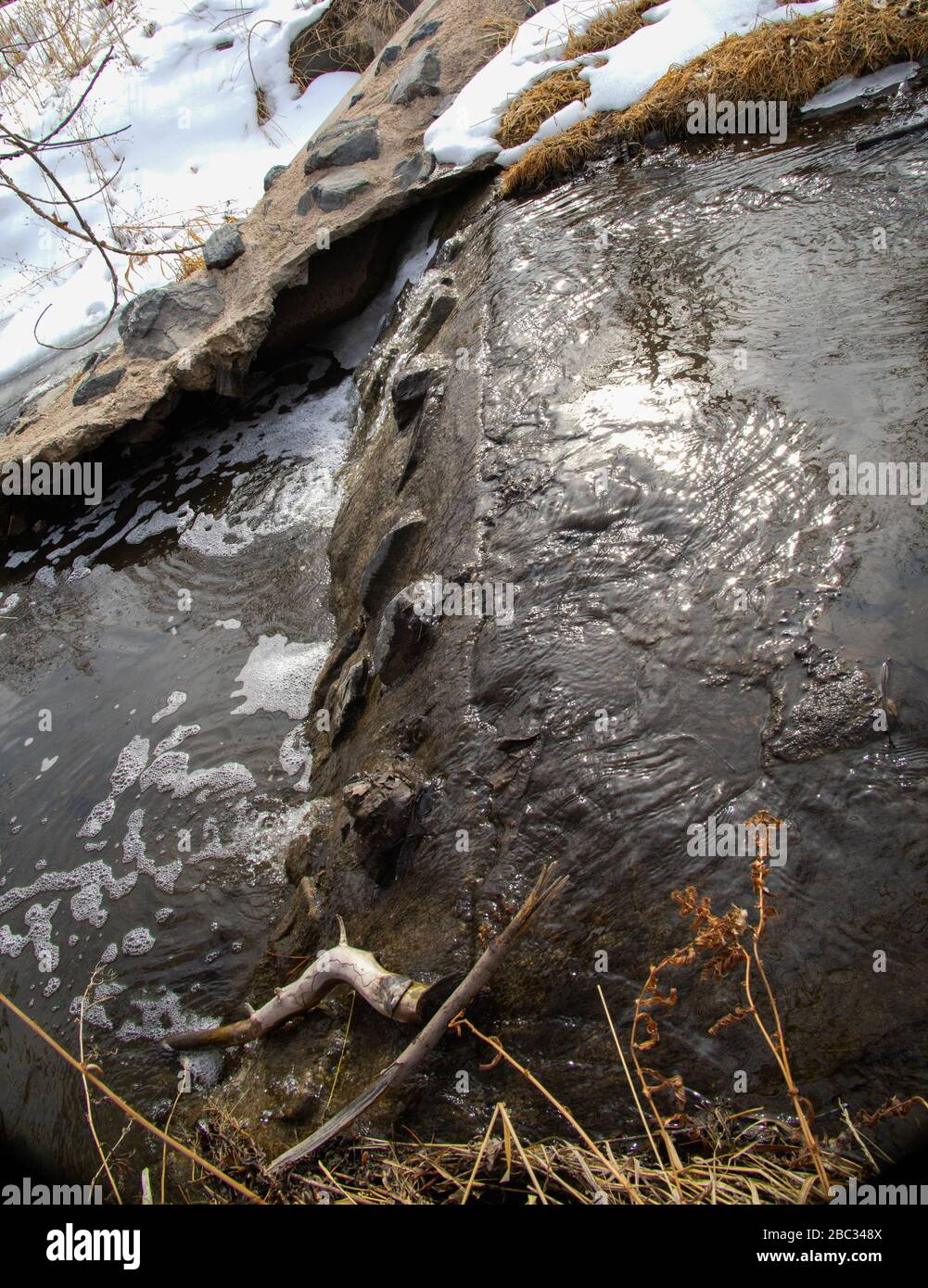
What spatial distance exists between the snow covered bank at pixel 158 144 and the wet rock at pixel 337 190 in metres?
2.62

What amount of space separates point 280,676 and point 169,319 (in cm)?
332

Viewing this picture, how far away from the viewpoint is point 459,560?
3227 mm

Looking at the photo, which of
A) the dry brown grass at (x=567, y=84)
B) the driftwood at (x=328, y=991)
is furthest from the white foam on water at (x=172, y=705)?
the dry brown grass at (x=567, y=84)

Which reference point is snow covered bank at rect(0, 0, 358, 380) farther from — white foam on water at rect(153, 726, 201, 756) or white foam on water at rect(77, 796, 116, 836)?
white foam on water at rect(77, 796, 116, 836)

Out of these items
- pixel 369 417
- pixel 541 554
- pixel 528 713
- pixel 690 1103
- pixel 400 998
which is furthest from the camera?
pixel 369 417

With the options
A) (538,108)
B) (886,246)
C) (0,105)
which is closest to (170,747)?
(886,246)

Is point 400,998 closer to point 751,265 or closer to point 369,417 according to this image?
point 751,265

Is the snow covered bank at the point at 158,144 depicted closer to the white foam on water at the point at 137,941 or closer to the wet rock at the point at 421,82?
the wet rock at the point at 421,82

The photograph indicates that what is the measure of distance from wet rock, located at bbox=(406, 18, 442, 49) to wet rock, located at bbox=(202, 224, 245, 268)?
8.15 ft

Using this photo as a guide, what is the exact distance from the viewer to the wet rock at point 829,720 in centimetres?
225

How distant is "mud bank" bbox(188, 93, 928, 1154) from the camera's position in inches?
82.4

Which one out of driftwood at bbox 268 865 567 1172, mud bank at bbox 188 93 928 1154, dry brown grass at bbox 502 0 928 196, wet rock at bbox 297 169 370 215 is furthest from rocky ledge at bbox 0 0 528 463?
driftwood at bbox 268 865 567 1172

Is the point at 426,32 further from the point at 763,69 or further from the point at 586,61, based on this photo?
the point at 763,69

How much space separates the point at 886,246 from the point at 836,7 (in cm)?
222
